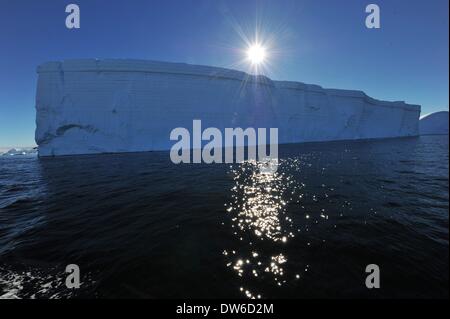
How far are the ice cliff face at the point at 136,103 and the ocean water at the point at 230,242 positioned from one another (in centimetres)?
2093

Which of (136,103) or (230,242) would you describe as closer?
(230,242)

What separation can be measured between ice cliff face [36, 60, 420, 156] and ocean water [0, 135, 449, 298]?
20928 millimetres

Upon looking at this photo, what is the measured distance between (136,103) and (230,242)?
91.1 feet

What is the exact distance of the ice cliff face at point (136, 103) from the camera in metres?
26.3

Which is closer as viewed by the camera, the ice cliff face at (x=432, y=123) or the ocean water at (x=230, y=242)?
the ocean water at (x=230, y=242)

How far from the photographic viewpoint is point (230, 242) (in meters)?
4.04

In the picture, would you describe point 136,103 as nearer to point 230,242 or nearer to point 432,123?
point 230,242

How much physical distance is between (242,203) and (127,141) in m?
24.9

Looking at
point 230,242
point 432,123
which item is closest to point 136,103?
point 230,242

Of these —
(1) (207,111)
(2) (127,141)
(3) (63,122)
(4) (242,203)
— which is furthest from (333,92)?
(3) (63,122)

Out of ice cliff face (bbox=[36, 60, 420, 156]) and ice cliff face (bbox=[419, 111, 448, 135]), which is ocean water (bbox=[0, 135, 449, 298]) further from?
ice cliff face (bbox=[419, 111, 448, 135])

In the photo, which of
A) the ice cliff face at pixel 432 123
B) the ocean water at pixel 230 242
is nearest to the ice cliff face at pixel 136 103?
the ocean water at pixel 230 242

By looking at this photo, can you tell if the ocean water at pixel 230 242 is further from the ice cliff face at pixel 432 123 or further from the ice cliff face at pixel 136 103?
the ice cliff face at pixel 432 123

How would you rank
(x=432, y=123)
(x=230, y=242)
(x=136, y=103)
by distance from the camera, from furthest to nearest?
(x=432, y=123), (x=136, y=103), (x=230, y=242)
